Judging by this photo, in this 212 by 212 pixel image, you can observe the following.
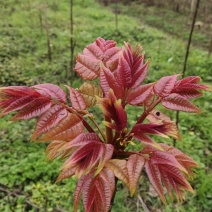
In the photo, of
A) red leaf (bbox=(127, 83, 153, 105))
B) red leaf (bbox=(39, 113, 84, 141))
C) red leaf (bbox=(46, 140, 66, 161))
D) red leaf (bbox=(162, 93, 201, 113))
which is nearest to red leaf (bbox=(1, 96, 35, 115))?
red leaf (bbox=(39, 113, 84, 141))

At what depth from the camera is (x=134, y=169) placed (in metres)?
0.85

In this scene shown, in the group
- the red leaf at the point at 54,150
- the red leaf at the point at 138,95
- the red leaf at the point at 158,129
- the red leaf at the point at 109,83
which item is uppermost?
the red leaf at the point at 109,83

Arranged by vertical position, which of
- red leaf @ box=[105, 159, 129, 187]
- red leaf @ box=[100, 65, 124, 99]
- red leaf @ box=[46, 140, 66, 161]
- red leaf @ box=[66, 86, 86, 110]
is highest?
red leaf @ box=[100, 65, 124, 99]

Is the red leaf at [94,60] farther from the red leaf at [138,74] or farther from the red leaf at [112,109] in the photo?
the red leaf at [112,109]

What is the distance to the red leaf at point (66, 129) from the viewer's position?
89 cm

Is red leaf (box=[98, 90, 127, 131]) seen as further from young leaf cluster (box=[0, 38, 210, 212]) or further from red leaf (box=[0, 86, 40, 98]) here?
red leaf (box=[0, 86, 40, 98])

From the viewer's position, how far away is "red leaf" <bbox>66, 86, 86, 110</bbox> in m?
0.98

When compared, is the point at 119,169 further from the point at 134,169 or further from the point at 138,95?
the point at 138,95

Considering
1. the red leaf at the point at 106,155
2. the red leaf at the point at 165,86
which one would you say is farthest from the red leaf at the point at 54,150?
the red leaf at the point at 165,86

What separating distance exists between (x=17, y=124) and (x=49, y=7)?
20.1ft

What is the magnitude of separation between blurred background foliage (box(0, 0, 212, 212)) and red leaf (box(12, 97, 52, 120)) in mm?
1827

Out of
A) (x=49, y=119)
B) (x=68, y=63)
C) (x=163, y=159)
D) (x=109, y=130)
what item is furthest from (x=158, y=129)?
(x=68, y=63)

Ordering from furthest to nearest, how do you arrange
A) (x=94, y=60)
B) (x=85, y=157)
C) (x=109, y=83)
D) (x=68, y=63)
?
(x=68, y=63)
(x=94, y=60)
(x=109, y=83)
(x=85, y=157)

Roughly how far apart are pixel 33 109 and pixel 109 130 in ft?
0.88
